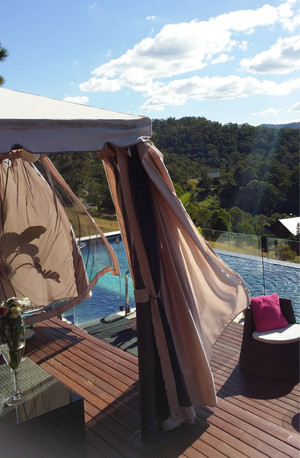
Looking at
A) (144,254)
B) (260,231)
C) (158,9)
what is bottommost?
(260,231)

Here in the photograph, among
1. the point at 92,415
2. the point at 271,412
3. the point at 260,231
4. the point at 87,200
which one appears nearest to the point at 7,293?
the point at 92,415

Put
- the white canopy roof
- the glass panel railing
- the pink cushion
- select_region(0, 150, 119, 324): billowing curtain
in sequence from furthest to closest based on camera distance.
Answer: the glass panel railing, select_region(0, 150, 119, 324): billowing curtain, the pink cushion, the white canopy roof

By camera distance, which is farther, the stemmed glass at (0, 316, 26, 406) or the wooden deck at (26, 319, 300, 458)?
the wooden deck at (26, 319, 300, 458)

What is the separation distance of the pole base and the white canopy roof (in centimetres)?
178

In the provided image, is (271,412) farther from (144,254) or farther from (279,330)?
(144,254)

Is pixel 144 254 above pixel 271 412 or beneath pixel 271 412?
above

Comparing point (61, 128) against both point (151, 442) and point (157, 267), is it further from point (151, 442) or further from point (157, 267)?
point (151, 442)

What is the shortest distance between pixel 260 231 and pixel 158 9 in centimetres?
2035

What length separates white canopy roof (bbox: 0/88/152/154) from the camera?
2025 mm

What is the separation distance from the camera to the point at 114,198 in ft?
10.1

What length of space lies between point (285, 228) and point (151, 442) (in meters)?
21.4

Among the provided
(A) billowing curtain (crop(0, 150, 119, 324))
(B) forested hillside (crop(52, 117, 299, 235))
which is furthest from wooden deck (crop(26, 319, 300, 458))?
(B) forested hillside (crop(52, 117, 299, 235))

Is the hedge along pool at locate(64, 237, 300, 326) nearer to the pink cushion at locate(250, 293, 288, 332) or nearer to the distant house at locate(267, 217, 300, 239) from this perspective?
the pink cushion at locate(250, 293, 288, 332)

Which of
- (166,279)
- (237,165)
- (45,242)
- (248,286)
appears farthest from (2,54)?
(237,165)
